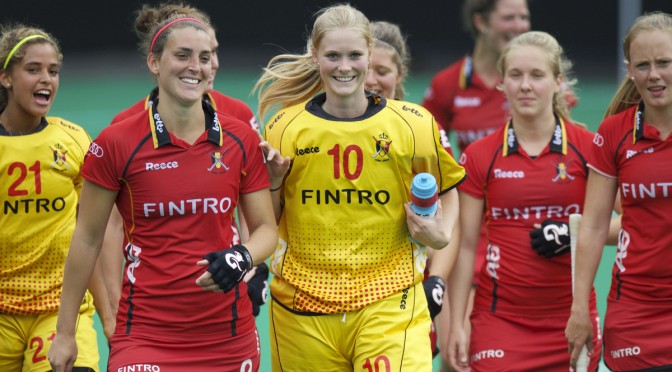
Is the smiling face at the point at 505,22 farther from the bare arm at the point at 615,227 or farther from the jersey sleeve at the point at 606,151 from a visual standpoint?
the jersey sleeve at the point at 606,151

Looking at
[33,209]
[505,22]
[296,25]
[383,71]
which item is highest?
[296,25]

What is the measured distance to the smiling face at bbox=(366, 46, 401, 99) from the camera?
20.4 feet

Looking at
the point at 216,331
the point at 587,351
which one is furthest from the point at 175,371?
the point at 587,351

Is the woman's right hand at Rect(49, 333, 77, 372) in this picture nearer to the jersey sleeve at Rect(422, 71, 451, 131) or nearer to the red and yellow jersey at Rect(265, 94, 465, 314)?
the red and yellow jersey at Rect(265, 94, 465, 314)

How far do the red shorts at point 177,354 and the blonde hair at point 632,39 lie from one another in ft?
7.13

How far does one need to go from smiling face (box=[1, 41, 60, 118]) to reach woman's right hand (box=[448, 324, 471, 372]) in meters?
2.39

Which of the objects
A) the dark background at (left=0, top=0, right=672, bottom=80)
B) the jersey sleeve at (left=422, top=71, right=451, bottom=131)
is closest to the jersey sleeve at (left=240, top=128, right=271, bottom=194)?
the jersey sleeve at (left=422, top=71, right=451, bottom=131)

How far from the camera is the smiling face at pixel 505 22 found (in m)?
8.21

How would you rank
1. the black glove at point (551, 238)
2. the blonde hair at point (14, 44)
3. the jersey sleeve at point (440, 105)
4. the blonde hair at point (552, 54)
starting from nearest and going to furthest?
1. the blonde hair at point (14, 44)
2. the black glove at point (551, 238)
3. the blonde hair at point (552, 54)
4. the jersey sleeve at point (440, 105)

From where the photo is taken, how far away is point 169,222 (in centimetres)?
478

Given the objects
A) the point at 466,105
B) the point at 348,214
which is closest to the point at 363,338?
the point at 348,214

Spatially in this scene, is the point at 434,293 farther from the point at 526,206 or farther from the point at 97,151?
the point at 97,151

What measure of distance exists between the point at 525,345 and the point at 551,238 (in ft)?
1.91

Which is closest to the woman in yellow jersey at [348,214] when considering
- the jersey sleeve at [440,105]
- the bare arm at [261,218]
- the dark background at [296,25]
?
the bare arm at [261,218]
